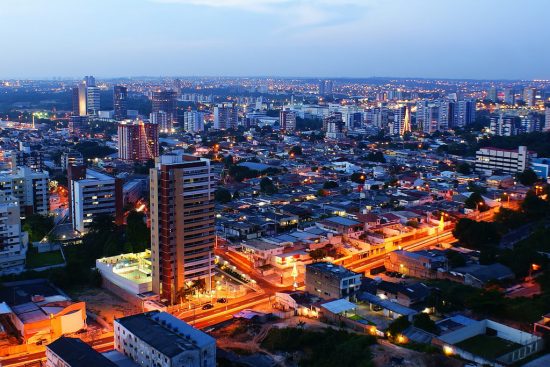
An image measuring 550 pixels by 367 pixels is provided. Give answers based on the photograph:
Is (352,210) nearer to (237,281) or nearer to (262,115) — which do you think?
(237,281)

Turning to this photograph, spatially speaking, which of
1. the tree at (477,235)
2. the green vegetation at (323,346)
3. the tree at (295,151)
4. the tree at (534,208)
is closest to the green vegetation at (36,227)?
the green vegetation at (323,346)

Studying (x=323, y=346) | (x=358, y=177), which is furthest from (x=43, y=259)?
(x=358, y=177)

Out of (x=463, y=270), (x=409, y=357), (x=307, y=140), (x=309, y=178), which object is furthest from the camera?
(x=307, y=140)

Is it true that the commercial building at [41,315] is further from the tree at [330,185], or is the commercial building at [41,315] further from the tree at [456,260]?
the tree at [330,185]

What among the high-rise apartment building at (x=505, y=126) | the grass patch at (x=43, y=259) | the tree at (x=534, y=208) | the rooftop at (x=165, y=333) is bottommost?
the grass patch at (x=43, y=259)

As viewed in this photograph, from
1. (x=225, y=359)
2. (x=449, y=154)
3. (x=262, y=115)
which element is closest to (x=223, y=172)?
(x=449, y=154)

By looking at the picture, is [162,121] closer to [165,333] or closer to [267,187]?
[267,187]

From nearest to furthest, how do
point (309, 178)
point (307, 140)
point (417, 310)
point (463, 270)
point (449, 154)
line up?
point (417, 310)
point (463, 270)
point (309, 178)
point (449, 154)
point (307, 140)
